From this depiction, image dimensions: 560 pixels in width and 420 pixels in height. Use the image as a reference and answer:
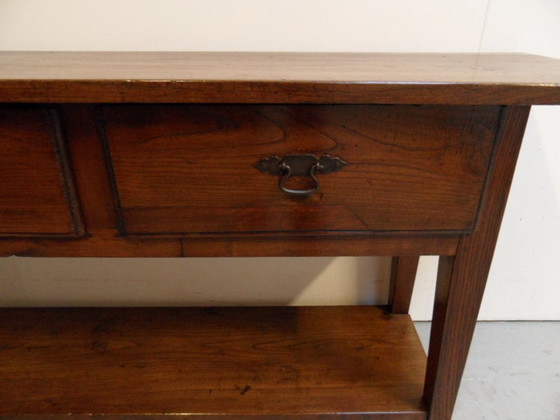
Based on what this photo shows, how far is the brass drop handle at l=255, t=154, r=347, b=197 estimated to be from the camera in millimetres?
508

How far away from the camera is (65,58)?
68 cm

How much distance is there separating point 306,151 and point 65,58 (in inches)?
18.3

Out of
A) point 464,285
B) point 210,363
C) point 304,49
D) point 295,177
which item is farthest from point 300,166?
point 210,363

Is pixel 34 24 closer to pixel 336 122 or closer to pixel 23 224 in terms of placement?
pixel 23 224

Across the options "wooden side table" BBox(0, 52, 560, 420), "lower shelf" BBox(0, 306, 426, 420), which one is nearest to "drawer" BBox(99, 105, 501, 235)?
"wooden side table" BBox(0, 52, 560, 420)

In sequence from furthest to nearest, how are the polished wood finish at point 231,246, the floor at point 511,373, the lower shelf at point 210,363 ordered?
the floor at point 511,373 → the lower shelf at point 210,363 → the polished wood finish at point 231,246

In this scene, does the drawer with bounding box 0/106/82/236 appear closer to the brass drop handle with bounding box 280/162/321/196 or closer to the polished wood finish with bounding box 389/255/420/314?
the brass drop handle with bounding box 280/162/321/196

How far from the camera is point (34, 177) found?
52 cm

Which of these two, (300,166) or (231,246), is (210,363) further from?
(300,166)

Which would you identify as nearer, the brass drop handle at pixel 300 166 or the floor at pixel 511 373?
the brass drop handle at pixel 300 166

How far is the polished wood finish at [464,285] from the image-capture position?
1.69 feet

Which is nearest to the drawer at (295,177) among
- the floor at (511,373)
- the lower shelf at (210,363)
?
the lower shelf at (210,363)

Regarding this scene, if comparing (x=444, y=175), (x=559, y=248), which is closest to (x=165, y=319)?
(x=444, y=175)

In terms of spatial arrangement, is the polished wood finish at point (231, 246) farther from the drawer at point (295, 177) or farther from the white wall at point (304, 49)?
the white wall at point (304, 49)
